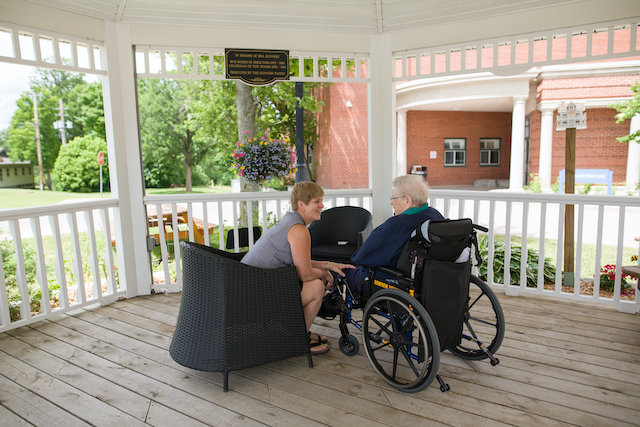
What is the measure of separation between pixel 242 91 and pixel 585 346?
272 inches

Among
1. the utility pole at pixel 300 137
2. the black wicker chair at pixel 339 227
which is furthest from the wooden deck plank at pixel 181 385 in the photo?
the utility pole at pixel 300 137

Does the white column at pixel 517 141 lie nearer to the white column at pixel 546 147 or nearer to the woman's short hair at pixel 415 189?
the white column at pixel 546 147

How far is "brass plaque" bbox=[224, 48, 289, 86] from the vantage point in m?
3.69

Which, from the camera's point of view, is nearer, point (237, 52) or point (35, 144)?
Answer: point (237, 52)

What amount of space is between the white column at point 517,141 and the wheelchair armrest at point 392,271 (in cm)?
1269

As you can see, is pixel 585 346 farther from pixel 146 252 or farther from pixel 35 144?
pixel 35 144

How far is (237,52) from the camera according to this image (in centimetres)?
369

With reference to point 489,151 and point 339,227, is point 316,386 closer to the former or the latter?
point 339,227

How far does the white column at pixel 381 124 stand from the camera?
3.98 metres

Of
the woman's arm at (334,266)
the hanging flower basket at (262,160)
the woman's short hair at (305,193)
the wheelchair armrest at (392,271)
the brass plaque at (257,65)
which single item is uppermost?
the brass plaque at (257,65)

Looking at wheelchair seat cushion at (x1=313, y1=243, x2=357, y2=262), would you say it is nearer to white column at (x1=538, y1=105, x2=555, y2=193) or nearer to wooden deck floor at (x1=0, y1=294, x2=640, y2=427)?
wooden deck floor at (x1=0, y1=294, x2=640, y2=427)

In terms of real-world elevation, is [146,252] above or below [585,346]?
above

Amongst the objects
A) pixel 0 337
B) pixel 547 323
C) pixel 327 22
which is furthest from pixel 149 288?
pixel 547 323

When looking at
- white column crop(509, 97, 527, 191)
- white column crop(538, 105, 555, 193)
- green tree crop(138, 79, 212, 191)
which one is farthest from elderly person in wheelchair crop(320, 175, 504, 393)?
green tree crop(138, 79, 212, 191)
